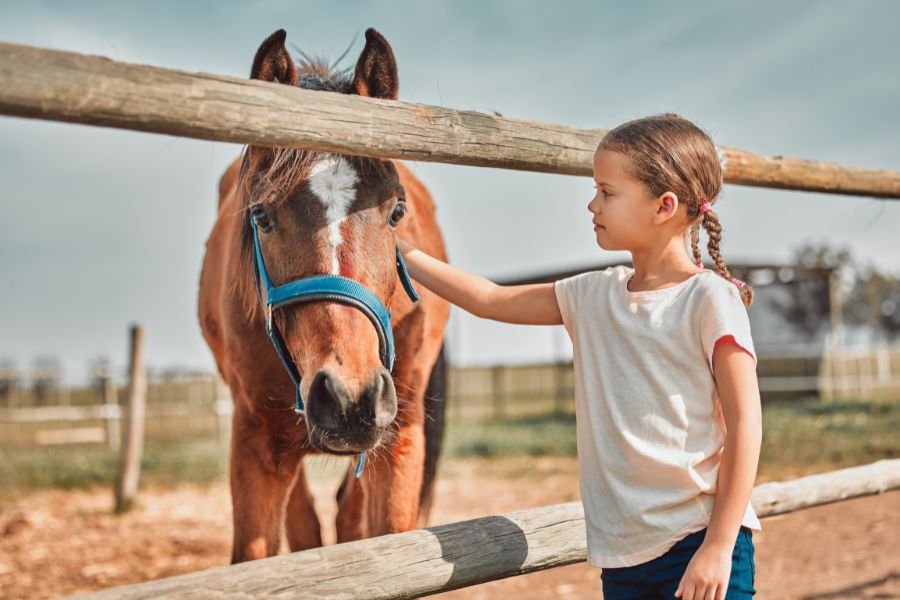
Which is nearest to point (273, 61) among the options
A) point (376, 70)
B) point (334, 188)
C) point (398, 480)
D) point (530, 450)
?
point (376, 70)

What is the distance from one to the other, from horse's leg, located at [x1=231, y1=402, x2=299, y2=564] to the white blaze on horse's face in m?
1.05

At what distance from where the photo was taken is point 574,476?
8930 mm

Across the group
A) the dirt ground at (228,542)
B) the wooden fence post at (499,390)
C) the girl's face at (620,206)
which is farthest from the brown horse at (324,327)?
→ the wooden fence post at (499,390)

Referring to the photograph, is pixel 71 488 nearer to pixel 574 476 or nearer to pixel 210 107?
pixel 574 476

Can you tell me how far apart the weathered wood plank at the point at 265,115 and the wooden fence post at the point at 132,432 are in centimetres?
684

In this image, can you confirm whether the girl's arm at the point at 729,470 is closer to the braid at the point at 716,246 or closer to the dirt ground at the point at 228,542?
the braid at the point at 716,246

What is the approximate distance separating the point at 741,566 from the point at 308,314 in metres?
1.10

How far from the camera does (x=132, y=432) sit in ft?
26.2

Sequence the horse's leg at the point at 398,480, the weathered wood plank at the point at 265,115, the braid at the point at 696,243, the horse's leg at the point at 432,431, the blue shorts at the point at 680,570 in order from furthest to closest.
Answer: the horse's leg at the point at 432,431, the horse's leg at the point at 398,480, the braid at the point at 696,243, the blue shorts at the point at 680,570, the weathered wood plank at the point at 265,115

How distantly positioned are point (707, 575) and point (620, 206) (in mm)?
771

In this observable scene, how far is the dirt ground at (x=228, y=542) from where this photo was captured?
177 inches

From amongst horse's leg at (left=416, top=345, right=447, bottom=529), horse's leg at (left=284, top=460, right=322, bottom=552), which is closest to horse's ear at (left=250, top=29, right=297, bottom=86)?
horse's leg at (left=416, top=345, right=447, bottom=529)

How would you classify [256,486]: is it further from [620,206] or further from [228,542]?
[228,542]

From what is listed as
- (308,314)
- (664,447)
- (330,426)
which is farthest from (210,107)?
(664,447)
